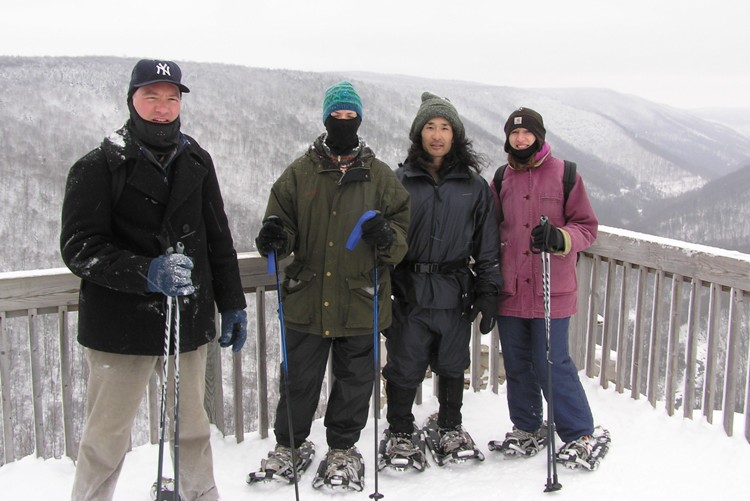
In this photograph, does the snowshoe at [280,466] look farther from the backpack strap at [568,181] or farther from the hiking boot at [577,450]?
the backpack strap at [568,181]

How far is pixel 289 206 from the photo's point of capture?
3.05m

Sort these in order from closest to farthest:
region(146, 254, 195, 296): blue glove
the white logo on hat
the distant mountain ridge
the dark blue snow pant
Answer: region(146, 254, 195, 296): blue glove → the white logo on hat → the dark blue snow pant → the distant mountain ridge

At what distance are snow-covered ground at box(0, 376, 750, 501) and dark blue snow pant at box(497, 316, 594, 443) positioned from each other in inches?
8.6

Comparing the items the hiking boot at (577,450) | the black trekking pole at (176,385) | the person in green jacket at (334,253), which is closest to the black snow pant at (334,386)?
the person in green jacket at (334,253)

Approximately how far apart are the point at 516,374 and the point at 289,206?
5.43ft

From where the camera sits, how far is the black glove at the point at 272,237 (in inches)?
112

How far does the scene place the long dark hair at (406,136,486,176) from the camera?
10.8ft

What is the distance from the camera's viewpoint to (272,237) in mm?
2852

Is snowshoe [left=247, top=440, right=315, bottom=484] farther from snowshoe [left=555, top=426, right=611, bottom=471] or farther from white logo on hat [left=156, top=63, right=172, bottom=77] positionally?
white logo on hat [left=156, top=63, right=172, bottom=77]

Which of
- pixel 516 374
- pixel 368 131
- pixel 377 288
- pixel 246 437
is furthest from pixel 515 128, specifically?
pixel 368 131

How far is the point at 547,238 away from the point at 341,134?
1173mm

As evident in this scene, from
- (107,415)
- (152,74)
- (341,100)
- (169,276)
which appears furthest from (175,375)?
(341,100)

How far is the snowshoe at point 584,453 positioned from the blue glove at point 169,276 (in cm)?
225

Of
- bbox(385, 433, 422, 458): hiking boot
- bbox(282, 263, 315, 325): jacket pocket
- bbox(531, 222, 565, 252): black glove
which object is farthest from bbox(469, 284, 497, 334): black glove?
bbox(282, 263, 315, 325): jacket pocket
